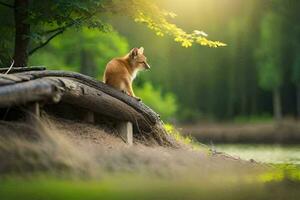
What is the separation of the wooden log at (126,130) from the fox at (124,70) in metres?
0.57

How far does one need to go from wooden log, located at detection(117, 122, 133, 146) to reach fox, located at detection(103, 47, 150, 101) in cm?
57

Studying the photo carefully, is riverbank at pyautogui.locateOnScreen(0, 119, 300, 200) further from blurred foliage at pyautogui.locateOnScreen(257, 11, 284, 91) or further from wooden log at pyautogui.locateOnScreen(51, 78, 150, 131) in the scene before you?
blurred foliage at pyautogui.locateOnScreen(257, 11, 284, 91)

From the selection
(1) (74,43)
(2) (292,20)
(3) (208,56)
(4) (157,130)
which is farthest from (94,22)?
(3) (208,56)

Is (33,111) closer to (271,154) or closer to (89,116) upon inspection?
(89,116)

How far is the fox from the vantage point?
13.8 meters

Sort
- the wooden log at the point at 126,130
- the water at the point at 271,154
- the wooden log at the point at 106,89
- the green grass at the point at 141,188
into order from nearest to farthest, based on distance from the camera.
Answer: the green grass at the point at 141,188, the wooden log at the point at 106,89, the wooden log at the point at 126,130, the water at the point at 271,154

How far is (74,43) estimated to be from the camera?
32.9m

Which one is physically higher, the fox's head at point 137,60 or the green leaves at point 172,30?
the green leaves at point 172,30

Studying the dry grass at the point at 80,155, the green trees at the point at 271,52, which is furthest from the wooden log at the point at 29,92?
the green trees at the point at 271,52

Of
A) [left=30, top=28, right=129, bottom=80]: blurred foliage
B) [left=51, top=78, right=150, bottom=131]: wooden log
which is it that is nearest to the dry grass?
[left=51, top=78, right=150, bottom=131]: wooden log

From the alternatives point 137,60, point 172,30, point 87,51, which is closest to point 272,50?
point 87,51

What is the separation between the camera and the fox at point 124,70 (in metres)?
13.8

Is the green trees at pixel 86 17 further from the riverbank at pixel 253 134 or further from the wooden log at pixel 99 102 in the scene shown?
the riverbank at pixel 253 134

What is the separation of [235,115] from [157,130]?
40323 millimetres
